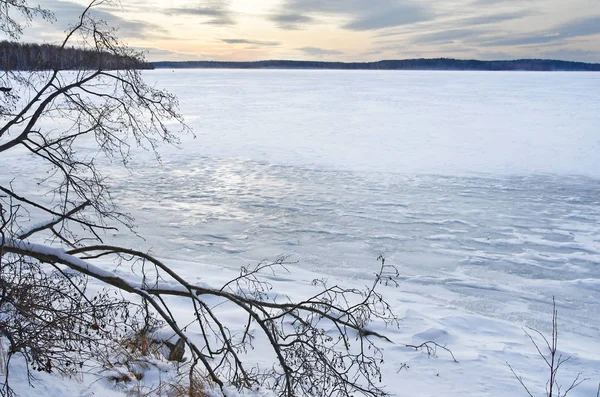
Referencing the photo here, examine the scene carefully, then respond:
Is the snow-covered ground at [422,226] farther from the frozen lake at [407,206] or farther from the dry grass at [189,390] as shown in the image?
the dry grass at [189,390]

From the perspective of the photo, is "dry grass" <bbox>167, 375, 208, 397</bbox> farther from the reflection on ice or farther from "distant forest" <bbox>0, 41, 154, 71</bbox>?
the reflection on ice

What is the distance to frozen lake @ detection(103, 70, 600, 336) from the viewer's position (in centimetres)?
678

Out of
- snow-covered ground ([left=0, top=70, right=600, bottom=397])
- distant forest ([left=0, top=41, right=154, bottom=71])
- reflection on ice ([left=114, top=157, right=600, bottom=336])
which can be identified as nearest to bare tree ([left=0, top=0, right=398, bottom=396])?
distant forest ([left=0, top=41, right=154, bottom=71])

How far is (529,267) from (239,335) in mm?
4255

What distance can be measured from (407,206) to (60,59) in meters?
7.30

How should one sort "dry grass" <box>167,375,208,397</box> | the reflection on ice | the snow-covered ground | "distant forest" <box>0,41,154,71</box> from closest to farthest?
"distant forest" <box>0,41,154,71</box> → "dry grass" <box>167,375,208,397</box> → the snow-covered ground → the reflection on ice

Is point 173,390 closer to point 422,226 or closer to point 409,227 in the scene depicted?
point 409,227

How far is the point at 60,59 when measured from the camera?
3.86 meters

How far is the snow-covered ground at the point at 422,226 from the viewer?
206 inches

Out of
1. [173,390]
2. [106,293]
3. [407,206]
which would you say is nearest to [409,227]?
[407,206]

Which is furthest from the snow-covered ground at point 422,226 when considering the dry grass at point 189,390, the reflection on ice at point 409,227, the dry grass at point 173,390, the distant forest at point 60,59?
the distant forest at point 60,59

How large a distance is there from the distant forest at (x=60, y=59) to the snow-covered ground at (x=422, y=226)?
2.51 m

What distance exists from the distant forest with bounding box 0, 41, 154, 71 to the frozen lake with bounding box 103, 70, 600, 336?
4.01m

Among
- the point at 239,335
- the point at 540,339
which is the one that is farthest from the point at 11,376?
the point at 540,339
